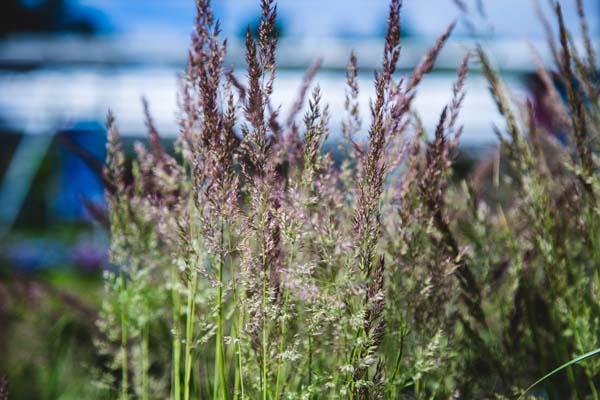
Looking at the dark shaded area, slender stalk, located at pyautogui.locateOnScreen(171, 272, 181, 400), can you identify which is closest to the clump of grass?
slender stalk, located at pyautogui.locateOnScreen(171, 272, 181, 400)

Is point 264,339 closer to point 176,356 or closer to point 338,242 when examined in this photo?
point 338,242

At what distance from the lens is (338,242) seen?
1066mm

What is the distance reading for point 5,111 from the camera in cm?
1095

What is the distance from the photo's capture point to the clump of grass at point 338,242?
0.98 metres

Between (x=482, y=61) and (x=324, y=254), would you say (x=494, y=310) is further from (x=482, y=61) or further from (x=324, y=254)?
(x=324, y=254)

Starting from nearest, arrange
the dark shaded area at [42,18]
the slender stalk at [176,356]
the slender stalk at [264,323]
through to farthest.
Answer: the slender stalk at [264,323] < the slender stalk at [176,356] < the dark shaded area at [42,18]

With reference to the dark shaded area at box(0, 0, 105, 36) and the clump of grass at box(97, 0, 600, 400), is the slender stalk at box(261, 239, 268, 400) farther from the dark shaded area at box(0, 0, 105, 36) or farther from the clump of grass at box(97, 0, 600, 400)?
the dark shaded area at box(0, 0, 105, 36)

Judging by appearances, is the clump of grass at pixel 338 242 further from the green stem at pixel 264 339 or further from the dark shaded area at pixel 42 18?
the dark shaded area at pixel 42 18

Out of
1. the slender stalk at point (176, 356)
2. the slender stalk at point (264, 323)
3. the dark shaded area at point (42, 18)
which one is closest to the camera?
the slender stalk at point (264, 323)

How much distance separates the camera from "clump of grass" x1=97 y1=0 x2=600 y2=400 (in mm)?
981

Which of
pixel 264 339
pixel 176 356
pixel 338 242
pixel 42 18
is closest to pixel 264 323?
pixel 264 339

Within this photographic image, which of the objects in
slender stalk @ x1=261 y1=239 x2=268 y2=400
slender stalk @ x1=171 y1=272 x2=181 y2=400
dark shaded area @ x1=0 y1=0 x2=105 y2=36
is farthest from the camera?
dark shaded area @ x1=0 y1=0 x2=105 y2=36

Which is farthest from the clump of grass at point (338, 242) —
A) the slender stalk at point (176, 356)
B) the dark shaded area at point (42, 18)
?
the dark shaded area at point (42, 18)

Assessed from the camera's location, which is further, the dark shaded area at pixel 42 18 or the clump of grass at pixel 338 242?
the dark shaded area at pixel 42 18
